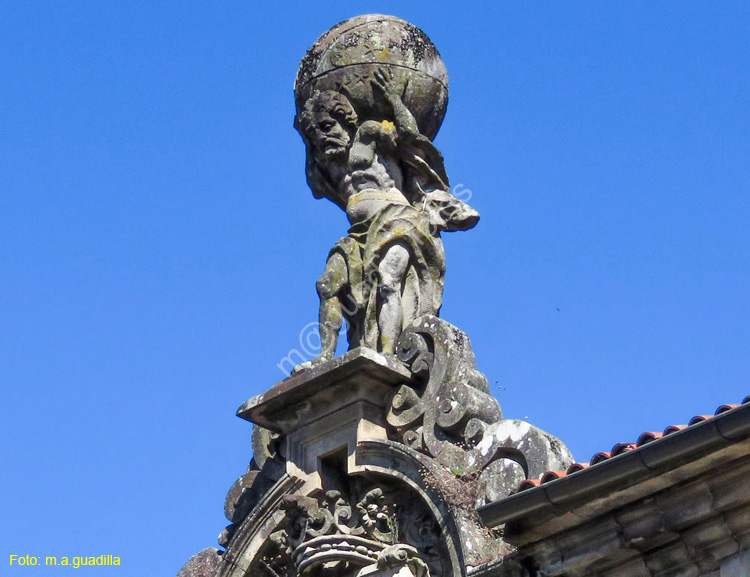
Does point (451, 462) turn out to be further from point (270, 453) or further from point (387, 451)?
point (270, 453)

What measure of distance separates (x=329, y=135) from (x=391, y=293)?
1.45 meters

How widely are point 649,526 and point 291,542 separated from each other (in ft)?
10.6

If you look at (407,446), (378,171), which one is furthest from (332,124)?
(407,446)

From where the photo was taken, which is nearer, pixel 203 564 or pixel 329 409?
pixel 329 409

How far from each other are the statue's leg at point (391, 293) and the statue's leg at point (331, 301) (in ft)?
0.96

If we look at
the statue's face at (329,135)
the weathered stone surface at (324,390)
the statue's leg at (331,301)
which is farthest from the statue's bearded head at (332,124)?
the weathered stone surface at (324,390)

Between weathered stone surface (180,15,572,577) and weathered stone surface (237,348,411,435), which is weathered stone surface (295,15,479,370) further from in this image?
weathered stone surface (237,348,411,435)

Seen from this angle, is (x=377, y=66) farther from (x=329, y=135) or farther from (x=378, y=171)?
(x=378, y=171)

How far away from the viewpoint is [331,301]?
13.4m

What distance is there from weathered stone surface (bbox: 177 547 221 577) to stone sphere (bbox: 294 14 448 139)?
3.28 metres

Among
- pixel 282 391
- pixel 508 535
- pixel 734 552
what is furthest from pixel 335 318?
pixel 734 552

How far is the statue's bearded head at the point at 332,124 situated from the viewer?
1398 centimetres

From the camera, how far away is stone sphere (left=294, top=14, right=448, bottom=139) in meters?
14.1

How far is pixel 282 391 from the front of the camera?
1290 centimetres
